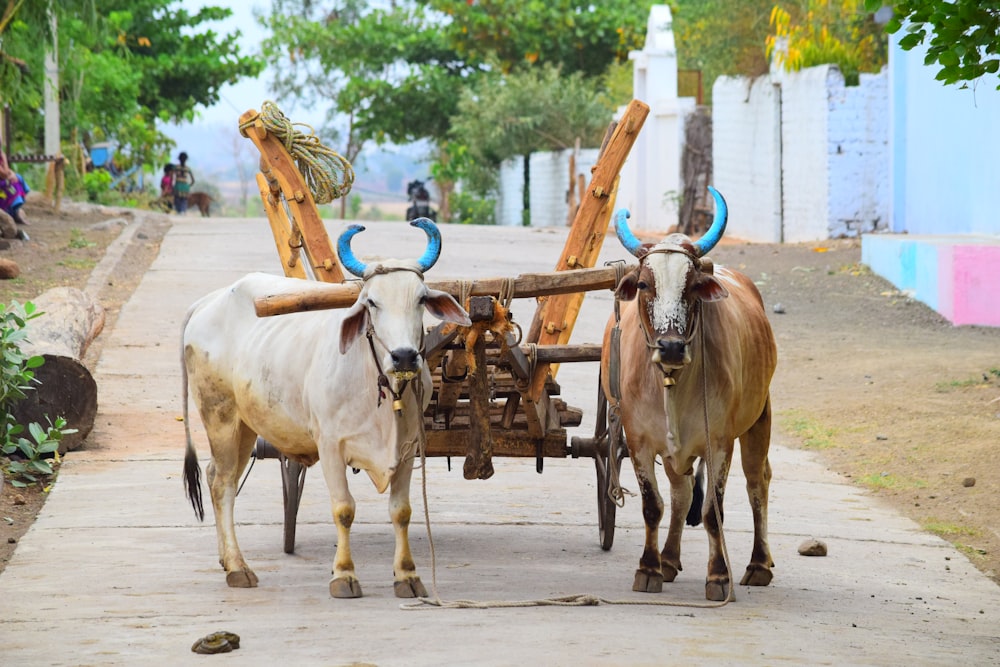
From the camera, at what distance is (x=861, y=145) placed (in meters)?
19.6

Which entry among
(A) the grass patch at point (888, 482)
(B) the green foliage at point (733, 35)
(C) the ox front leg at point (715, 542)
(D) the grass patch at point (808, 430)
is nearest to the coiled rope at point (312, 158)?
(C) the ox front leg at point (715, 542)

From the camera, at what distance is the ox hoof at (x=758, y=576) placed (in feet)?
20.1

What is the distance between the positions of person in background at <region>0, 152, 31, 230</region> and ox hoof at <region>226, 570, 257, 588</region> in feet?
44.4

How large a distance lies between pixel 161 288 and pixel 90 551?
9.06 m

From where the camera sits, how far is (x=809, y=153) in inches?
794

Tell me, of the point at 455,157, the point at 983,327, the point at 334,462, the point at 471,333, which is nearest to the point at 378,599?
the point at 334,462

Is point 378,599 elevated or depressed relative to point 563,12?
depressed

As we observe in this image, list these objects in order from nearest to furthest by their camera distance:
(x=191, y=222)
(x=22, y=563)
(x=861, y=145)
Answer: (x=22, y=563) → (x=861, y=145) → (x=191, y=222)

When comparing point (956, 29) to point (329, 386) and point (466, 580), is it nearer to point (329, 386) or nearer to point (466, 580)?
point (329, 386)

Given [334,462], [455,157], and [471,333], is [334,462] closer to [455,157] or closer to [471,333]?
[471,333]

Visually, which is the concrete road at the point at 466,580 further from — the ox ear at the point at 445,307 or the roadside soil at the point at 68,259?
the ox ear at the point at 445,307

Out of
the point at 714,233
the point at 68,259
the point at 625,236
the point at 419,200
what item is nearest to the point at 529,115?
the point at 419,200

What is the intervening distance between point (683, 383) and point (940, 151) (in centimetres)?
1178

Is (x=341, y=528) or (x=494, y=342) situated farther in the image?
(x=494, y=342)
